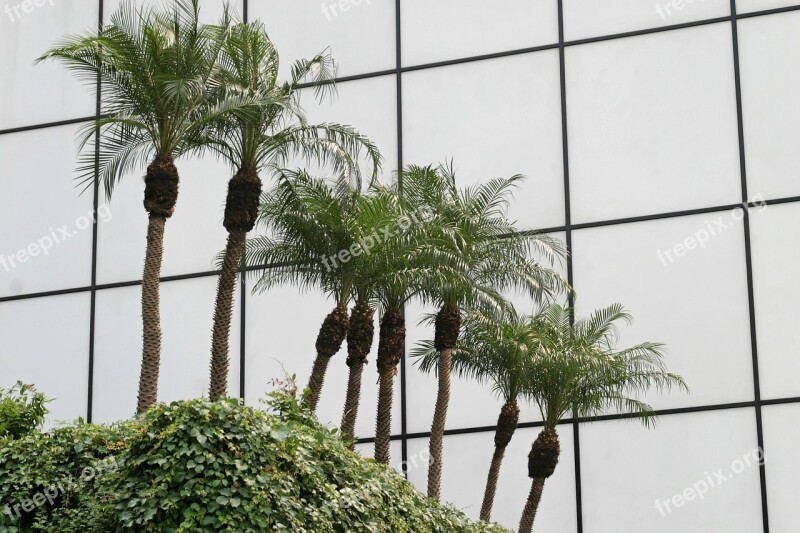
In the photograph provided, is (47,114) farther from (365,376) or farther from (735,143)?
(735,143)

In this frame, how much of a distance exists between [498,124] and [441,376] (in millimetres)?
7054

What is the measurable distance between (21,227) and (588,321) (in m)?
14.0

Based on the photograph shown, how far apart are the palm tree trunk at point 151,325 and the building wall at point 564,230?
5.35m

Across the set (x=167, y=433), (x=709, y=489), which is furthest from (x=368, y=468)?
(x=709, y=489)

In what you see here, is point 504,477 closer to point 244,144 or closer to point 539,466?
point 539,466

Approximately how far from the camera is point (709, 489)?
84.3 ft

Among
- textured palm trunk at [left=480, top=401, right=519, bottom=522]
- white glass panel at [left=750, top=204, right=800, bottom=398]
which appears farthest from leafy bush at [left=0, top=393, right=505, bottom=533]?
white glass panel at [left=750, top=204, right=800, bottom=398]

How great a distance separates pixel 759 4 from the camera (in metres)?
28.0

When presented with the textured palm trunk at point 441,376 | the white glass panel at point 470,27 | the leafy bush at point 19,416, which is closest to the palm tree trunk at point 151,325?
the leafy bush at point 19,416

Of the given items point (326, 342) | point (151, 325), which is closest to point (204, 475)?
point (151, 325)

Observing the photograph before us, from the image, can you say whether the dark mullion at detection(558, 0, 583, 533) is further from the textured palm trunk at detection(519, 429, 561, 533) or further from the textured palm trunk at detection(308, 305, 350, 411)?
the textured palm trunk at detection(308, 305, 350, 411)

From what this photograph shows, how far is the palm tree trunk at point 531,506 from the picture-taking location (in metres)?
25.2

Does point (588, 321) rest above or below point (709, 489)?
above

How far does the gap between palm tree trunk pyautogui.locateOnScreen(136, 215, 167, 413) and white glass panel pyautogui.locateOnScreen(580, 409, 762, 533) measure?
408 inches
